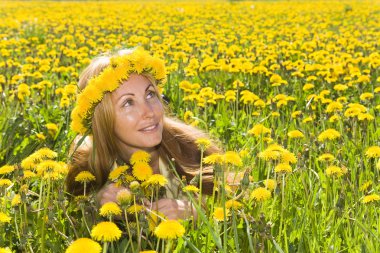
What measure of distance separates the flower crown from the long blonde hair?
0.20 feet

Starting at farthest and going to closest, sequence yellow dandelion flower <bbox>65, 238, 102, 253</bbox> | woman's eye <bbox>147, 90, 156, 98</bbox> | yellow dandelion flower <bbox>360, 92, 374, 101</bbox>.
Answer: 1. yellow dandelion flower <bbox>360, 92, 374, 101</bbox>
2. woman's eye <bbox>147, 90, 156, 98</bbox>
3. yellow dandelion flower <bbox>65, 238, 102, 253</bbox>

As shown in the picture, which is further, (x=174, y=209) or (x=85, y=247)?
(x=174, y=209)

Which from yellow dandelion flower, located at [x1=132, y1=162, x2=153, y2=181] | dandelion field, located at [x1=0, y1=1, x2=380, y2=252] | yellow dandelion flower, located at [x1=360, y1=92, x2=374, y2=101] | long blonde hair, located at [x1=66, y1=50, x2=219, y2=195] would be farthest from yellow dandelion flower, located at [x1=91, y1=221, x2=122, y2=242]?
yellow dandelion flower, located at [x1=360, y1=92, x2=374, y2=101]

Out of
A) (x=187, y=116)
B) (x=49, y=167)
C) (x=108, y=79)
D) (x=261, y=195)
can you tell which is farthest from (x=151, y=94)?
(x=187, y=116)

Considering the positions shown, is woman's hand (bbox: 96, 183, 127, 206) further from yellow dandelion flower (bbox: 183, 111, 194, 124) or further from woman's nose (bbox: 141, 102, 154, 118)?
yellow dandelion flower (bbox: 183, 111, 194, 124)

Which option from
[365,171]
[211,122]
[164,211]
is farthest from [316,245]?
[211,122]

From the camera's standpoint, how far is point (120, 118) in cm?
283

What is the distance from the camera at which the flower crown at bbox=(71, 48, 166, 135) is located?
8.96ft

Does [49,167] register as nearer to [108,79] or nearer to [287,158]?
[108,79]

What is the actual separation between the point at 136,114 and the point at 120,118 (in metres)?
0.08

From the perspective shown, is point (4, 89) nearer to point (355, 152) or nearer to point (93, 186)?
point (93, 186)

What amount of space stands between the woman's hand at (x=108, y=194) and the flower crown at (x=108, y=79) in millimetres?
278

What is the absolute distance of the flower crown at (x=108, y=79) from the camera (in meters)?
2.73

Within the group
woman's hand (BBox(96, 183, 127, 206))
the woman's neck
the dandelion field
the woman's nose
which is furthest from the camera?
the woman's neck
